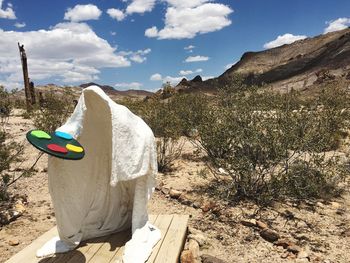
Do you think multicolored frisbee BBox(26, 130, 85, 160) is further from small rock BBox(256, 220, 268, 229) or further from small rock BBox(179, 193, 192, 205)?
small rock BBox(179, 193, 192, 205)

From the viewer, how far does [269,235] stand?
5418mm

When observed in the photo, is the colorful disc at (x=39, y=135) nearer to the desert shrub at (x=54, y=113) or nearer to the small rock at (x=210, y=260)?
the small rock at (x=210, y=260)

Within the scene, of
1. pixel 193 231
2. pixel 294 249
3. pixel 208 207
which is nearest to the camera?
pixel 294 249

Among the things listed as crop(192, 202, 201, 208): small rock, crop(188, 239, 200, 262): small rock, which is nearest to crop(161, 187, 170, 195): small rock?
crop(192, 202, 201, 208): small rock

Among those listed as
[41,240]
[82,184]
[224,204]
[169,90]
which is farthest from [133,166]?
[169,90]

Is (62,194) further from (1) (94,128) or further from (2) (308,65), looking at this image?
(2) (308,65)

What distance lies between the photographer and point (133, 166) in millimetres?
3820

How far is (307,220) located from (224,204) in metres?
1.33

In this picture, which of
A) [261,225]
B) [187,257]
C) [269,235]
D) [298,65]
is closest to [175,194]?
[261,225]

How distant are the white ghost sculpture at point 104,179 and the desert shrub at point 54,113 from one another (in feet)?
23.4

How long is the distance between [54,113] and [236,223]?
815 centimetres

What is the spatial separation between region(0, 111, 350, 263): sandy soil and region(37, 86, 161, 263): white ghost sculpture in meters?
1.37

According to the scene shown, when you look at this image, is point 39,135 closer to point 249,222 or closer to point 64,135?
point 64,135

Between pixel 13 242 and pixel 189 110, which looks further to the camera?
pixel 189 110
